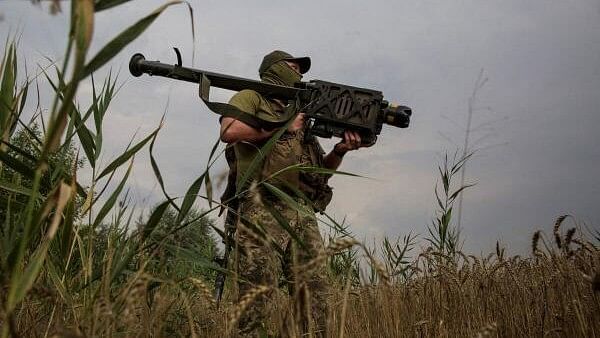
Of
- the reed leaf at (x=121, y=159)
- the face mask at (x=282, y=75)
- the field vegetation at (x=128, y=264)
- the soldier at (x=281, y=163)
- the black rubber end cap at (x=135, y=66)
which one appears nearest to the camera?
the field vegetation at (x=128, y=264)

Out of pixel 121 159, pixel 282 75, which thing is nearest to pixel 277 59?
pixel 282 75

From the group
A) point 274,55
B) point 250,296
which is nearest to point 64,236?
point 250,296

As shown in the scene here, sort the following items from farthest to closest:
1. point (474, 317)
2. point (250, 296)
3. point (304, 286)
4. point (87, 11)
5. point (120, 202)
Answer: point (474, 317)
point (120, 202)
point (304, 286)
point (250, 296)
point (87, 11)

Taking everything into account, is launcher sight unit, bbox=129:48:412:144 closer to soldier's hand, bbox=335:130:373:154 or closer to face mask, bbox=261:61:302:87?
soldier's hand, bbox=335:130:373:154

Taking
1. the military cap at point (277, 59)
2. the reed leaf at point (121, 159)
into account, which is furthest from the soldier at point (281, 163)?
the reed leaf at point (121, 159)

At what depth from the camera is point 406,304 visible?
3355 mm

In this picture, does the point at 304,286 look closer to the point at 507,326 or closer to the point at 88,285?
the point at 88,285

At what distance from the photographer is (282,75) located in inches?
160

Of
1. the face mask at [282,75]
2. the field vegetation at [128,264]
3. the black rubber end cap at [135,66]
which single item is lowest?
the field vegetation at [128,264]

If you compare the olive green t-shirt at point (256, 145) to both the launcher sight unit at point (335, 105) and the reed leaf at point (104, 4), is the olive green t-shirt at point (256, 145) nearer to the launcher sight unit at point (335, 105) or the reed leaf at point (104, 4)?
the launcher sight unit at point (335, 105)

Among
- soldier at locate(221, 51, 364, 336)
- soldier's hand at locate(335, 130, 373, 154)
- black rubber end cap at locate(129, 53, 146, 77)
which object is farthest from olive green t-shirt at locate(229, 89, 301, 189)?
black rubber end cap at locate(129, 53, 146, 77)

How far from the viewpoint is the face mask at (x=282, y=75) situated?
13.3 ft

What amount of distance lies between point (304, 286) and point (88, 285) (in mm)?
1007

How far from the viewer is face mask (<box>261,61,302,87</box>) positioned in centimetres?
406
